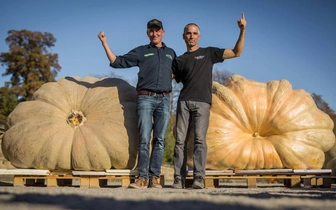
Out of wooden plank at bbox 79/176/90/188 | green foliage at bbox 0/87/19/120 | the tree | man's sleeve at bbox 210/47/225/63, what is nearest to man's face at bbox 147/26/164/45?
man's sleeve at bbox 210/47/225/63

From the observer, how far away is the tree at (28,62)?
71.3 feet

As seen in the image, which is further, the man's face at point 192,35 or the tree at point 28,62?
the tree at point 28,62

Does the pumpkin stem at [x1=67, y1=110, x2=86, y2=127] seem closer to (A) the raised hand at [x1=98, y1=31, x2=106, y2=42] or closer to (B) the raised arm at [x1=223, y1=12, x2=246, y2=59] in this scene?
(A) the raised hand at [x1=98, y1=31, x2=106, y2=42]

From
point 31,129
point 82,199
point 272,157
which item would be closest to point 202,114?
point 272,157

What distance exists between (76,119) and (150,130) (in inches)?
44.3

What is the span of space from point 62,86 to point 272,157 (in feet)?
10.4

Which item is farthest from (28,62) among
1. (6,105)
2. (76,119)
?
(76,119)

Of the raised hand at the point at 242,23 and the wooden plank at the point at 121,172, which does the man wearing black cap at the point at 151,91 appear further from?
the raised hand at the point at 242,23

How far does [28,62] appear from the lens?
23578 mm

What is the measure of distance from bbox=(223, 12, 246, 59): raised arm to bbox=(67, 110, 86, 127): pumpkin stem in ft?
6.85

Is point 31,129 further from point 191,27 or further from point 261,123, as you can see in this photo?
point 261,123

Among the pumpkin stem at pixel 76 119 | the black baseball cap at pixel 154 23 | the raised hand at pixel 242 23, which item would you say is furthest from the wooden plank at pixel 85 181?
the raised hand at pixel 242 23

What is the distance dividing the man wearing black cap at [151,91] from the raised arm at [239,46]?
2.43 ft

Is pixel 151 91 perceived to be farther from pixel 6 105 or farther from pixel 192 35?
pixel 6 105
